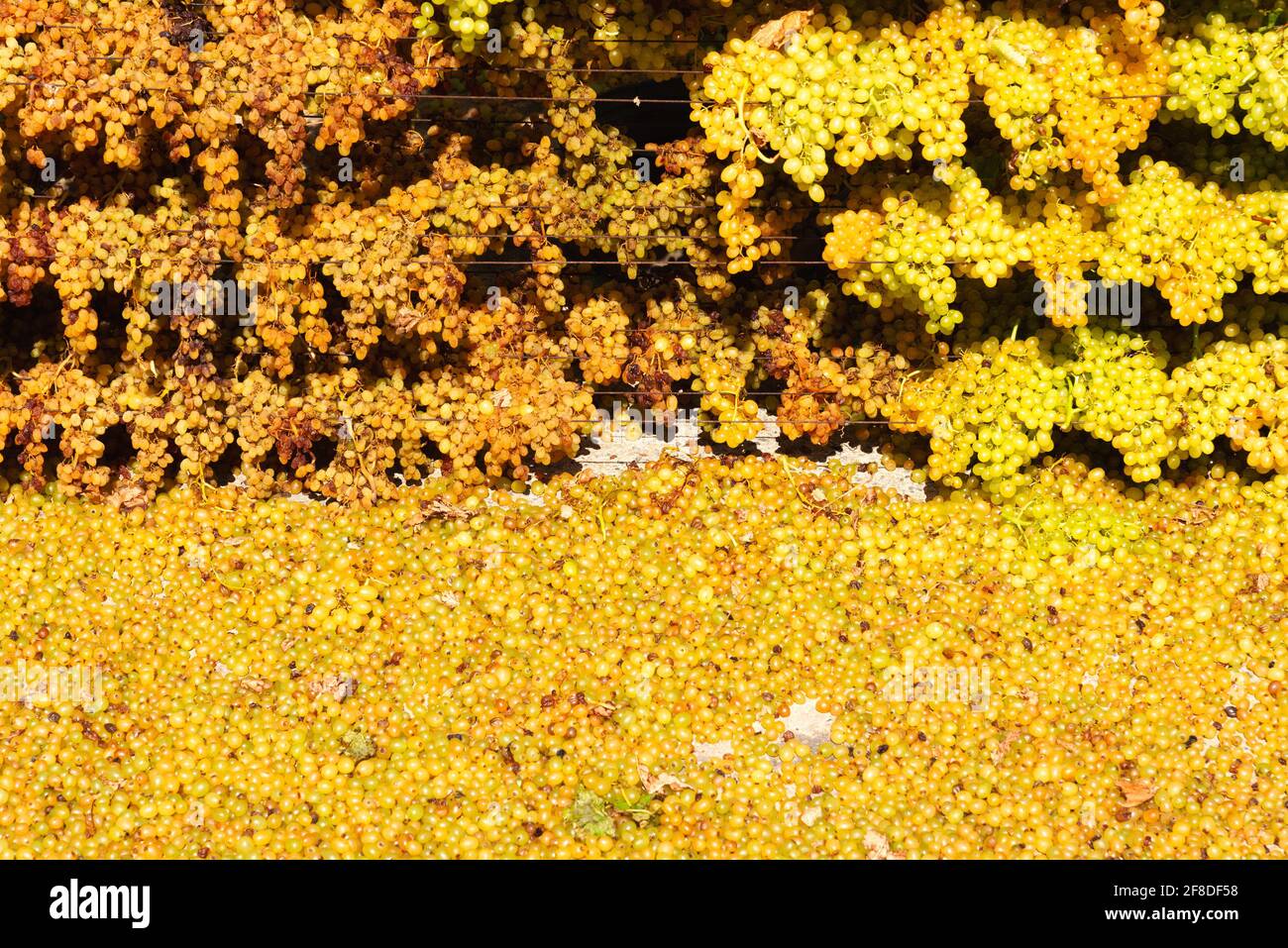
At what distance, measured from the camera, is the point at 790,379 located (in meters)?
5.98

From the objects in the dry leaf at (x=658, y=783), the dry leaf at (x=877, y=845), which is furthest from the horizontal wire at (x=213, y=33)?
the dry leaf at (x=877, y=845)

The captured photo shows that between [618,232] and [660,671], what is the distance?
2.26 metres

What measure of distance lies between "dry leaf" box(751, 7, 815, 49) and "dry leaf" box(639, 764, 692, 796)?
3.31 metres

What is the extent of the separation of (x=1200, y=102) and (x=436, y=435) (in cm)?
392

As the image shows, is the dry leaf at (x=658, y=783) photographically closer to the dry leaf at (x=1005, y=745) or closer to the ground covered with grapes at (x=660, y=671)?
the ground covered with grapes at (x=660, y=671)

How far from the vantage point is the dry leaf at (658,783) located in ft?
15.7

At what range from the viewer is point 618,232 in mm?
5727

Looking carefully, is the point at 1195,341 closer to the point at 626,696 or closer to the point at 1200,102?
the point at 1200,102

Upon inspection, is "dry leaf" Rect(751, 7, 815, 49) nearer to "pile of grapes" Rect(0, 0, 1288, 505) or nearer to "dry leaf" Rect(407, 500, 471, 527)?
"pile of grapes" Rect(0, 0, 1288, 505)

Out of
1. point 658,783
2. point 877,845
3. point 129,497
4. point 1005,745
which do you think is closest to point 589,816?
point 658,783

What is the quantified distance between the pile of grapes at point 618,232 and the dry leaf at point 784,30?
0.01 m

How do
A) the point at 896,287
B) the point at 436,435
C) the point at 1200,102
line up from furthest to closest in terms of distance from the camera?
the point at 436,435 < the point at 896,287 < the point at 1200,102

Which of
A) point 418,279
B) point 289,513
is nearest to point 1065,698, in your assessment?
point 418,279

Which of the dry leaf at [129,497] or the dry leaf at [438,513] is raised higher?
the dry leaf at [129,497]
